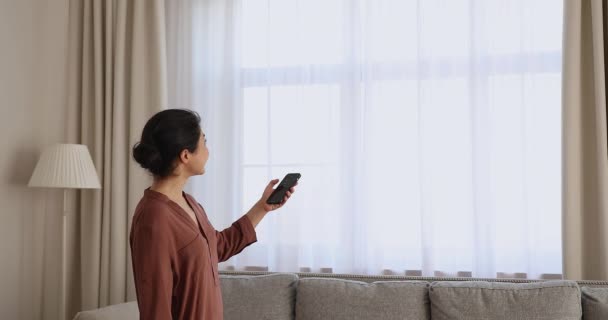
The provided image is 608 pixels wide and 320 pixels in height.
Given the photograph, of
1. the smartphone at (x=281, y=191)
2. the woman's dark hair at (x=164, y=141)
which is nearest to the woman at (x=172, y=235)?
the woman's dark hair at (x=164, y=141)

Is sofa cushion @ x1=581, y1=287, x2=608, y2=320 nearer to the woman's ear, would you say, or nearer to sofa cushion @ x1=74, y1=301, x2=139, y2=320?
the woman's ear

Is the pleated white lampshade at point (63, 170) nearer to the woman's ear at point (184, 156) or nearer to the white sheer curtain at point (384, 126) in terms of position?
the white sheer curtain at point (384, 126)

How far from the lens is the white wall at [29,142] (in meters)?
3.28

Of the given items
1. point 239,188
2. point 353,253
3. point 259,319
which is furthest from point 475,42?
point 259,319

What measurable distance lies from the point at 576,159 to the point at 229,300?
5.40ft

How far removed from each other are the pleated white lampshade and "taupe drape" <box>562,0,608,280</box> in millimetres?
2286

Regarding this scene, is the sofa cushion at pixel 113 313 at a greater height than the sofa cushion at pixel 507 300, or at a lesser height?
lesser

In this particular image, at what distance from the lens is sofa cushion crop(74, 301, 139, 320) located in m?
2.50

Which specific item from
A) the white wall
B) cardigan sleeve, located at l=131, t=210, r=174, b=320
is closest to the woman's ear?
cardigan sleeve, located at l=131, t=210, r=174, b=320

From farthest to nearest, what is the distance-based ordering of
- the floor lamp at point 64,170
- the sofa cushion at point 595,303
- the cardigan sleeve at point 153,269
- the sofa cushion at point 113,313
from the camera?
the floor lamp at point 64,170, the sofa cushion at point 113,313, the sofa cushion at point 595,303, the cardigan sleeve at point 153,269

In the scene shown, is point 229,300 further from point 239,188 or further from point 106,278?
point 106,278

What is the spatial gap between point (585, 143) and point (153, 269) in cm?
213

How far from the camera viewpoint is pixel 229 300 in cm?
270

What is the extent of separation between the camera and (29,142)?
3.42 m
